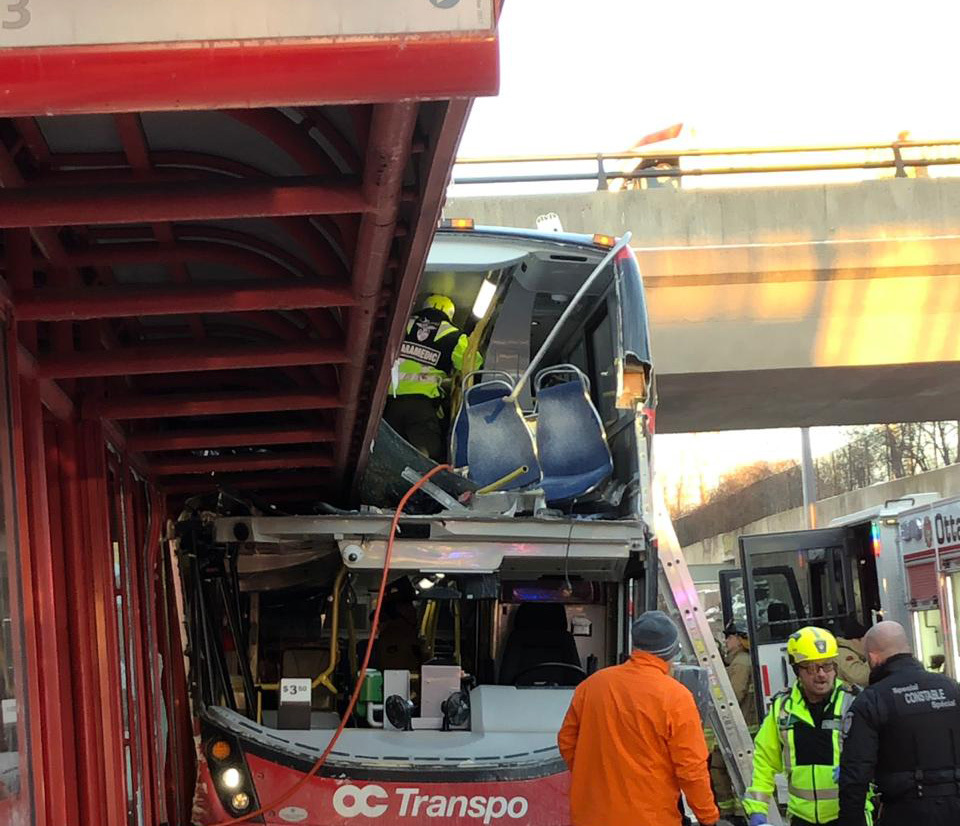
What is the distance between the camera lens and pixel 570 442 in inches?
334

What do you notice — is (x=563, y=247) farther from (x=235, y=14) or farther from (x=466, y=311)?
(x=235, y=14)

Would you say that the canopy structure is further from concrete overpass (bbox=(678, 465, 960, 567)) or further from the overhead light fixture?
concrete overpass (bbox=(678, 465, 960, 567))

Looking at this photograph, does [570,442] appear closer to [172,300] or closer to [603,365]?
[603,365]

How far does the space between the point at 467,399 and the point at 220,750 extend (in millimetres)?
2525

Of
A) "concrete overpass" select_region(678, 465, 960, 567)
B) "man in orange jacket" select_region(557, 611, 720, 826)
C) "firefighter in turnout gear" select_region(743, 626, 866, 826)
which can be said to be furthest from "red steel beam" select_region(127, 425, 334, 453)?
"concrete overpass" select_region(678, 465, 960, 567)

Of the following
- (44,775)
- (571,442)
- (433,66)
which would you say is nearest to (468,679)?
(571,442)

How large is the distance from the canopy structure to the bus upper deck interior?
0.62 meters

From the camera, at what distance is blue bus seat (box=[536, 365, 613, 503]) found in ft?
27.1

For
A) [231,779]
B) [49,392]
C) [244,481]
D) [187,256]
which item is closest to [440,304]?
[244,481]

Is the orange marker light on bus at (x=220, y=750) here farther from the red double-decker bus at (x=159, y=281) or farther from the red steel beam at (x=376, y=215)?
the red steel beam at (x=376, y=215)

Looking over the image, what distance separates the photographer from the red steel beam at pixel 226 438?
266 inches

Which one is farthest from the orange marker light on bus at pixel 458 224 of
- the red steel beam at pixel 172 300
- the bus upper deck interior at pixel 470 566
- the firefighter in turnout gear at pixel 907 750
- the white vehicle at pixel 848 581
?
the white vehicle at pixel 848 581

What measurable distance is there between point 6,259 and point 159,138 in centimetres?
70

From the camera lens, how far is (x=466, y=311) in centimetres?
920
